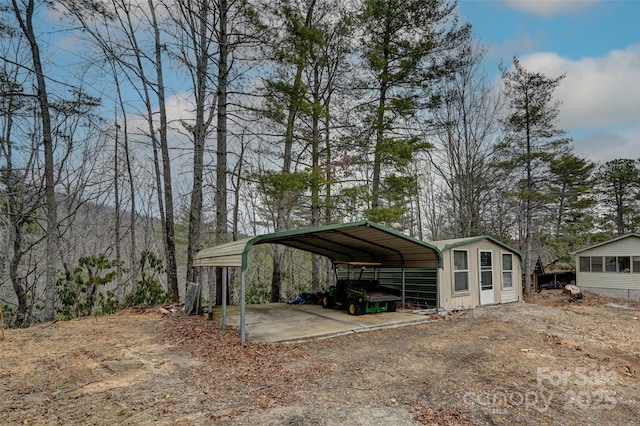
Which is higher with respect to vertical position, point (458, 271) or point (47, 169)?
point (47, 169)

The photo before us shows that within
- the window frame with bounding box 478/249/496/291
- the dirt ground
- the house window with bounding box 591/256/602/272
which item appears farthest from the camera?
the house window with bounding box 591/256/602/272

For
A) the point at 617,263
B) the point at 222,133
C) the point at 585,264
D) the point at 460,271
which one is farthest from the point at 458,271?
the point at 585,264

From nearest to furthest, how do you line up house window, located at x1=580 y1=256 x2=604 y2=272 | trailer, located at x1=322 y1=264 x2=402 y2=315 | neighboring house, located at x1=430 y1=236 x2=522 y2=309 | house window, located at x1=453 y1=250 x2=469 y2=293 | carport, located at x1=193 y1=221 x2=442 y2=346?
carport, located at x1=193 y1=221 x2=442 y2=346
trailer, located at x1=322 y1=264 x2=402 y2=315
neighboring house, located at x1=430 y1=236 x2=522 y2=309
house window, located at x1=453 y1=250 x2=469 y2=293
house window, located at x1=580 y1=256 x2=604 y2=272

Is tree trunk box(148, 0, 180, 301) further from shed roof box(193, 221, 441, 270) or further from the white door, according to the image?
the white door

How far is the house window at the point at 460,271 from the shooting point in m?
10.2

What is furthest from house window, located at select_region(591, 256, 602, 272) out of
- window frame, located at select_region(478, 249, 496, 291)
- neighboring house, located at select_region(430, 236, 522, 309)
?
window frame, located at select_region(478, 249, 496, 291)

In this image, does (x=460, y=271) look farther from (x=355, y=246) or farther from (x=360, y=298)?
(x=360, y=298)

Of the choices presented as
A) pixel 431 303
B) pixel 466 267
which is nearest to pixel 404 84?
pixel 466 267

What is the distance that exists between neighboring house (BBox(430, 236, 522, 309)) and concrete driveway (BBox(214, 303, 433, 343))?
5.19 feet

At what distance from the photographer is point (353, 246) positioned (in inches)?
407

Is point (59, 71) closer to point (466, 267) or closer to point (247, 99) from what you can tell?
point (247, 99)

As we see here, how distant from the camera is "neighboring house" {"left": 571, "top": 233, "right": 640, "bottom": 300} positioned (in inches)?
627

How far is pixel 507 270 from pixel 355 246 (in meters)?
5.66

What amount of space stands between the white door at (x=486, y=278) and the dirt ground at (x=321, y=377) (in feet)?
11.7
